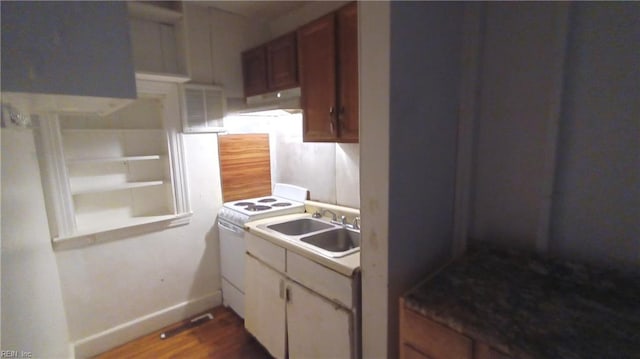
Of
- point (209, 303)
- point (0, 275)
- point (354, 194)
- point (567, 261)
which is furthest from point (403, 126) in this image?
point (209, 303)

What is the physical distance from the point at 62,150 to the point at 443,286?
8.00 feet

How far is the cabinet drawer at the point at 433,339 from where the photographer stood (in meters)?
0.84

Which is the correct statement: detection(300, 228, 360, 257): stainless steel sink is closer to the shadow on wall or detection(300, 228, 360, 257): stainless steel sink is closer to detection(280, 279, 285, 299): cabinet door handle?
detection(280, 279, 285, 299): cabinet door handle

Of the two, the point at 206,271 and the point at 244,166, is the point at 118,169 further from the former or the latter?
the point at 206,271

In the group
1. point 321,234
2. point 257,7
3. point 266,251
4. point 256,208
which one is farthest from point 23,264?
point 257,7

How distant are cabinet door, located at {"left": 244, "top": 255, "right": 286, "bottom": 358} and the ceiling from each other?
2.02 metres

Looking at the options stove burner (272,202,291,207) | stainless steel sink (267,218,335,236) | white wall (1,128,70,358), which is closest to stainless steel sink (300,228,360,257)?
stainless steel sink (267,218,335,236)

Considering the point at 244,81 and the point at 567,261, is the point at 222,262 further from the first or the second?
the point at 567,261

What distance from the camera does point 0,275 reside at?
767 millimetres

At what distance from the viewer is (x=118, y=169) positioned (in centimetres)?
228

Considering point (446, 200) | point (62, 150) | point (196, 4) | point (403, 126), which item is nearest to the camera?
point (403, 126)

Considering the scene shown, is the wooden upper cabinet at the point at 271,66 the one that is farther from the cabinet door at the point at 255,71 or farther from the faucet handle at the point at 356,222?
the faucet handle at the point at 356,222

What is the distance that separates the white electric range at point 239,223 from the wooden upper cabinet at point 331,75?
739mm

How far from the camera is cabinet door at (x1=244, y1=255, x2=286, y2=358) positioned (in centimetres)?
178
